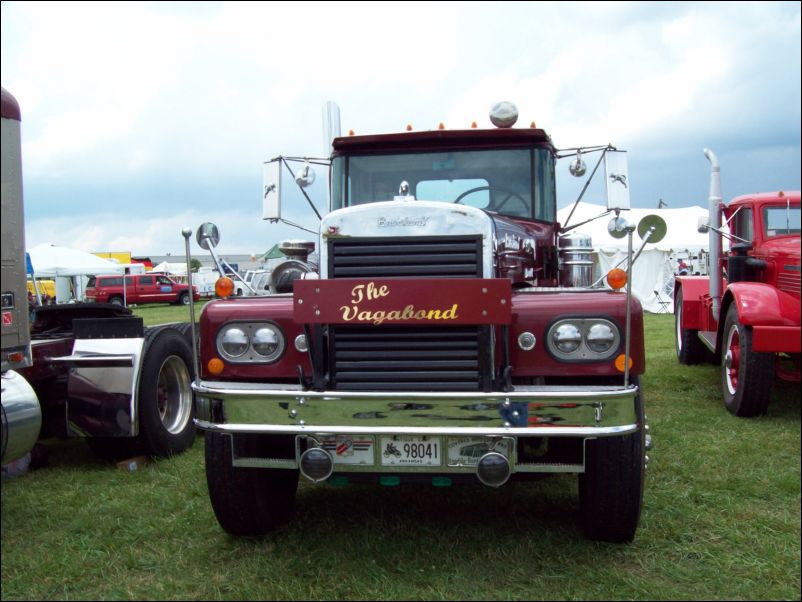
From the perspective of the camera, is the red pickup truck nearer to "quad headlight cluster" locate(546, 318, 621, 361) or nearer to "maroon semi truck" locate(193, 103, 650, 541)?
"maroon semi truck" locate(193, 103, 650, 541)

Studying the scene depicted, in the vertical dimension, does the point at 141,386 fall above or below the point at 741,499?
above

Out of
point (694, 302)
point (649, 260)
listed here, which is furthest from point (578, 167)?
point (649, 260)

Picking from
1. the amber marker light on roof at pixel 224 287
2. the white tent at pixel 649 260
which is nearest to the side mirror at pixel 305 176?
the amber marker light on roof at pixel 224 287

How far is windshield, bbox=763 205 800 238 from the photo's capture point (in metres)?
6.38

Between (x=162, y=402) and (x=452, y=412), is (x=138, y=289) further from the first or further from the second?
(x=452, y=412)

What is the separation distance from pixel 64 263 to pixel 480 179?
18.2 metres

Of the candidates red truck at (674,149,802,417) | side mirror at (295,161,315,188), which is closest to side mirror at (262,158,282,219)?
side mirror at (295,161,315,188)

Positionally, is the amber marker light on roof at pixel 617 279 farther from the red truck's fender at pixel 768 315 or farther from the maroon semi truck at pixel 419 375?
the red truck's fender at pixel 768 315

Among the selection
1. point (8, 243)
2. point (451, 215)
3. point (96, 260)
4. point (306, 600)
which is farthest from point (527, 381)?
point (96, 260)

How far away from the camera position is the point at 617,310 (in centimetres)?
331

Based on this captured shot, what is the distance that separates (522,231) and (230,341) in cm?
198

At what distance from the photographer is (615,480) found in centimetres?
338

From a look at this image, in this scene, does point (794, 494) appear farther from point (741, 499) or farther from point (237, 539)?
point (237, 539)

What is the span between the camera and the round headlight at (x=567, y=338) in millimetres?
3326
